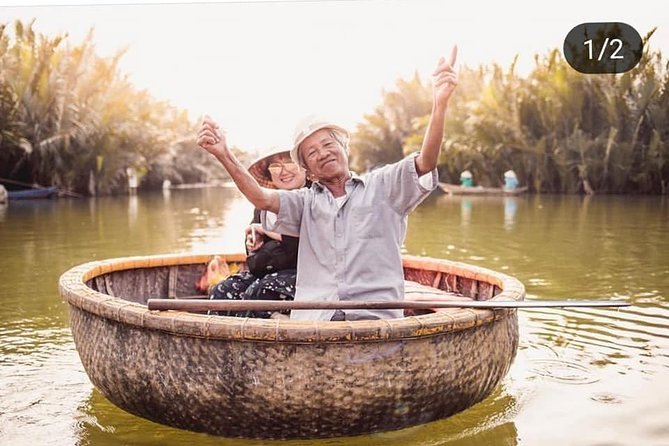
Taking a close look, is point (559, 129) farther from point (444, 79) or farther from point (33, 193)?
point (444, 79)

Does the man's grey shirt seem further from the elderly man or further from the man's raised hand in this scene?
the man's raised hand

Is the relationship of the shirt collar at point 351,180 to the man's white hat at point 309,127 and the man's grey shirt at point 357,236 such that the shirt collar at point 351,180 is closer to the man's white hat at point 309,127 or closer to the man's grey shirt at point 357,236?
the man's grey shirt at point 357,236

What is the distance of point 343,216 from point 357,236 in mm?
70

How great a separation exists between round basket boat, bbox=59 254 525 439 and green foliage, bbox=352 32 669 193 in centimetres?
496

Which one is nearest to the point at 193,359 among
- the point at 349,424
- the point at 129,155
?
the point at 349,424

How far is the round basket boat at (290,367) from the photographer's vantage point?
1.87 metres

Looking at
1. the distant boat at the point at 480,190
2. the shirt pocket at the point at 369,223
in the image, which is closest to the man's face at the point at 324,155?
the shirt pocket at the point at 369,223

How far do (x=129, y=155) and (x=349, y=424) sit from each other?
1232cm

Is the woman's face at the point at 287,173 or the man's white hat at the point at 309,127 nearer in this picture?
the man's white hat at the point at 309,127

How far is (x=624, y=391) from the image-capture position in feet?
7.98

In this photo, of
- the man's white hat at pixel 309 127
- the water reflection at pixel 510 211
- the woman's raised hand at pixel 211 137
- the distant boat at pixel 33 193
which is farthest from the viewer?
the distant boat at pixel 33 193

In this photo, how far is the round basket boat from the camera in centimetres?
187

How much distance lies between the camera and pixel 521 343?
3.02 m

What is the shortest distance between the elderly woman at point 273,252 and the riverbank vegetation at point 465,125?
560cm
